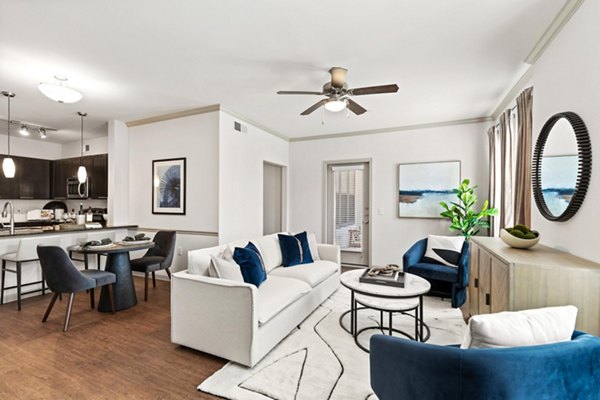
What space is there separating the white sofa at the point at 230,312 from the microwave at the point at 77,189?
14.8 ft

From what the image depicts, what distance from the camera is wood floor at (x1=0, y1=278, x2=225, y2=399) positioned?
195 cm

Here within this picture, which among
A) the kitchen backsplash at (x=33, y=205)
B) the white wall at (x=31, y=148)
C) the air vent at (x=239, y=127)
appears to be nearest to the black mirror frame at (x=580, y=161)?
the air vent at (x=239, y=127)

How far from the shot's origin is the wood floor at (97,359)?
1946mm

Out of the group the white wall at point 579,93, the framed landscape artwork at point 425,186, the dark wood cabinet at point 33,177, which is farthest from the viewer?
the dark wood cabinet at point 33,177

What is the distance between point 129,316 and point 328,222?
153 inches

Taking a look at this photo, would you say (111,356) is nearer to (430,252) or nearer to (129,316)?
(129,316)

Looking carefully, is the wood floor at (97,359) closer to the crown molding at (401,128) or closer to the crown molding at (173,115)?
the crown molding at (173,115)

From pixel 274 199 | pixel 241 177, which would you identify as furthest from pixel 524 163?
pixel 274 199

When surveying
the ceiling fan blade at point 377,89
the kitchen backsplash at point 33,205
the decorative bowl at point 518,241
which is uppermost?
the ceiling fan blade at point 377,89

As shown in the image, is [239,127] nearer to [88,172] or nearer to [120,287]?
[120,287]

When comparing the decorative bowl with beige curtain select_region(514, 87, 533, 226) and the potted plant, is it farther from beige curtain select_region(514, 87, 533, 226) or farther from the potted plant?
the potted plant

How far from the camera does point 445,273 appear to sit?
353cm

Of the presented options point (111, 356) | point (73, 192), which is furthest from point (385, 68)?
point (73, 192)

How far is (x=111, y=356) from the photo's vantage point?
2.36m
